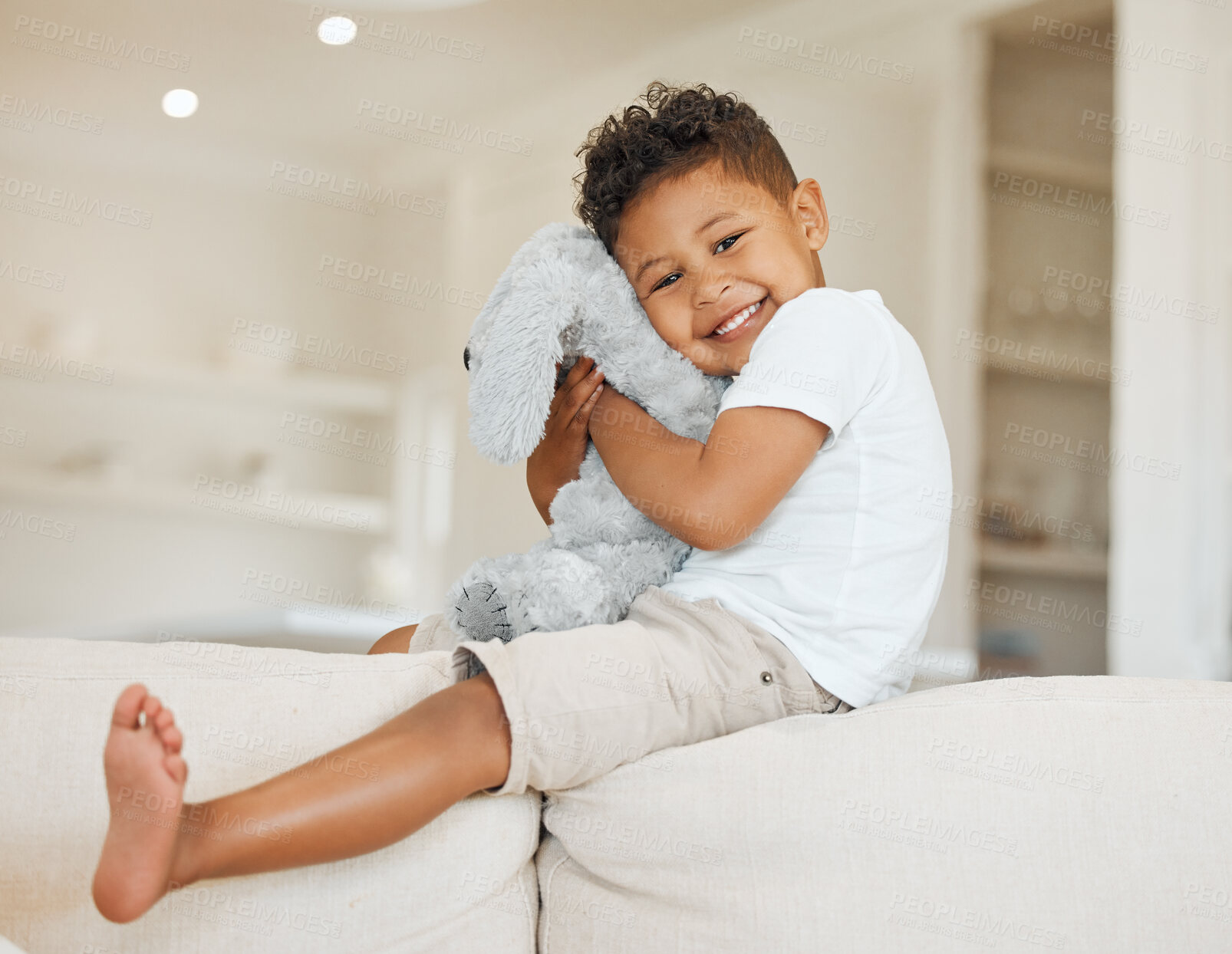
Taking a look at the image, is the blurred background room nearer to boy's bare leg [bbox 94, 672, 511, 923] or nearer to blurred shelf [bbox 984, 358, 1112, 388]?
blurred shelf [bbox 984, 358, 1112, 388]

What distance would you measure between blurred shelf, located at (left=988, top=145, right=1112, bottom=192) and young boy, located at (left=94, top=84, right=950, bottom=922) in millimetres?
1807

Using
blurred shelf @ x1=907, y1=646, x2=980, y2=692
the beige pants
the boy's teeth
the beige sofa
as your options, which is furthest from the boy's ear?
blurred shelf @ x1=907, y1=646, x2=980, y2=692

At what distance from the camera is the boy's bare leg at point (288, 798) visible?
2.01 feet

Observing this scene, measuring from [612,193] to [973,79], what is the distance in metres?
2.03

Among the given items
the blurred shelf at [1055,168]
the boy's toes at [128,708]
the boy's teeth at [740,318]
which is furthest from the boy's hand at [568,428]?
the blurred shelf at [1055,168]

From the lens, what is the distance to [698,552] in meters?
1.03

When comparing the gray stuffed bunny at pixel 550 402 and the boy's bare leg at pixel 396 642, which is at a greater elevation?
the gray stuffed bunny at pixel 550 402

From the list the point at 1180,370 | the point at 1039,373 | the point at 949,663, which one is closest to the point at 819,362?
the point at 1180,370

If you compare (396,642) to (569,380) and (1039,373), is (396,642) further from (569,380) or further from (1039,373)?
(1039,373)

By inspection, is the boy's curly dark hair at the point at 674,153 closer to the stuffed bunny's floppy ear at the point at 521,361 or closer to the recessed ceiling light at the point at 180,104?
the stuffed bunny's floppy ear at the point at 521,361

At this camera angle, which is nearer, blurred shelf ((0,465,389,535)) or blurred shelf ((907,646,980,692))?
blurred shelf ((907,646,980,692))

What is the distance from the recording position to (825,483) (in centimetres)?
96

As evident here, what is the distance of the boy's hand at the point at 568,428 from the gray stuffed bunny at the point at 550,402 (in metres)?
0.01

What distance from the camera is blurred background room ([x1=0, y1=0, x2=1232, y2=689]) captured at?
2193 millimetres
